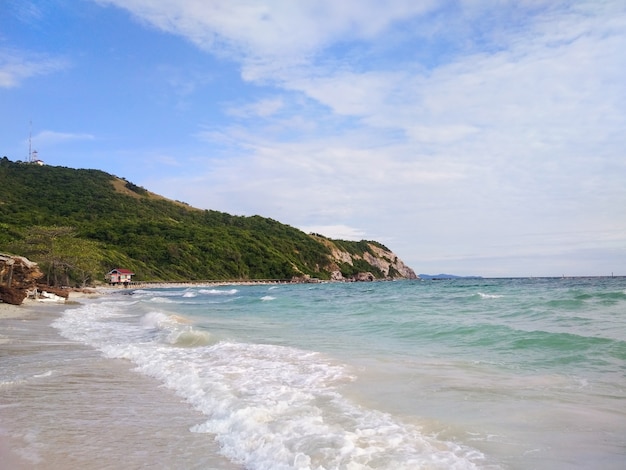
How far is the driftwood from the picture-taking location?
73.7 ft

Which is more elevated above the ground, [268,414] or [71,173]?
[71,173]

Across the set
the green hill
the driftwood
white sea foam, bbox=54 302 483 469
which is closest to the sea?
A: white sea foam, bbox=54 302 483 469

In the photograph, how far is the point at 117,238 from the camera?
87.8m

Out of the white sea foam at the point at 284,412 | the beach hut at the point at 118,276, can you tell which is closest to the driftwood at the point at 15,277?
the white sea foam at the point at 284,412

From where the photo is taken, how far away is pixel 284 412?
20.6 ft

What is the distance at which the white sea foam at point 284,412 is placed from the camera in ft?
15.5

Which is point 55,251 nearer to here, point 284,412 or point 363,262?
point 284,412

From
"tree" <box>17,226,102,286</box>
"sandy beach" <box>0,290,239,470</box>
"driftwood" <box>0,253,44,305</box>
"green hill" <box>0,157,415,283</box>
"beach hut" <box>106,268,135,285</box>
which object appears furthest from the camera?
"green hill" <box>0,157,415,283</box>

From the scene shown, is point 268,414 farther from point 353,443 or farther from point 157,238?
point 157,238

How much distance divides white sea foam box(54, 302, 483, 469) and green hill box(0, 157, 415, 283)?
3968 centimetres

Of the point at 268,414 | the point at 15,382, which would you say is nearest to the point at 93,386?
the point at 15,382

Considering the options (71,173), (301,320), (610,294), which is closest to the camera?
(301,320)

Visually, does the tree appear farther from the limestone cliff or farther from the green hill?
the limestone cliff

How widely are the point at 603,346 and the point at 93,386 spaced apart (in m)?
10.7
